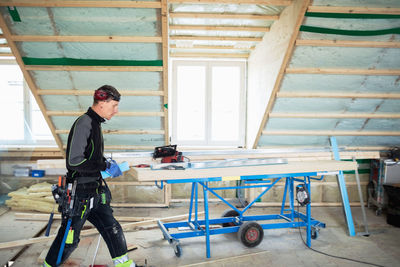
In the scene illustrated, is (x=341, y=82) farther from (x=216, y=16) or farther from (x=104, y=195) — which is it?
(x=104, y=195)

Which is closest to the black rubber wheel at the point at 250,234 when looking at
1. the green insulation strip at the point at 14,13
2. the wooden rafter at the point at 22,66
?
the wooden rafter at the point at 22,66

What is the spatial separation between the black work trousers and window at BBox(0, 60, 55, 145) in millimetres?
3294

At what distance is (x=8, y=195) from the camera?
4.53m

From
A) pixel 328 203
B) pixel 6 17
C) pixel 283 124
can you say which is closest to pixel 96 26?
pixel 6 17

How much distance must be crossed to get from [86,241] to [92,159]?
1.63 metres

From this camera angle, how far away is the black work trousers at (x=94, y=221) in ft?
6.68

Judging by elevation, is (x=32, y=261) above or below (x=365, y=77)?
below

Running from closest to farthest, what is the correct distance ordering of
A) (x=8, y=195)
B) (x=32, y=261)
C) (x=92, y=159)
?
(x=92, y=159) < (x=32, y=261) < (x=8, y=195)

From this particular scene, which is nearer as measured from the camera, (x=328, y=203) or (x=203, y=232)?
(x=203, y=232)

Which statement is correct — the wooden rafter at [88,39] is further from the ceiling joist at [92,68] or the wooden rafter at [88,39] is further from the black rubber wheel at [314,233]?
the black rubber wheel at [314,233]

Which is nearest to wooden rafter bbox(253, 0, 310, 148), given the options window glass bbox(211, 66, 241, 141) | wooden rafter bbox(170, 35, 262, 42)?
wooden rafter bbox(170, 35, 262, 42)

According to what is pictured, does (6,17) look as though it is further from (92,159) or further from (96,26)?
(92,159)

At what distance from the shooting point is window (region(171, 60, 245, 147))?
5.32m

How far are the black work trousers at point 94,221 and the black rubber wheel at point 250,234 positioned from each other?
134cm
